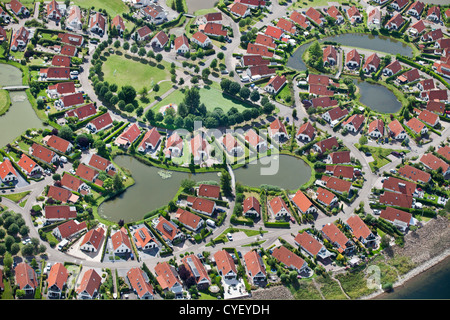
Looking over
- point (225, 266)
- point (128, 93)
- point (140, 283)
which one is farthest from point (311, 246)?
Result: point (128, 93)

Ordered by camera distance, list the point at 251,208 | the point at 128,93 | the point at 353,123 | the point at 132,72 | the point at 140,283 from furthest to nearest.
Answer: the point at 132,72, the point at 128,93, the point at 353,123, the point at 251,208, the point at 140,283

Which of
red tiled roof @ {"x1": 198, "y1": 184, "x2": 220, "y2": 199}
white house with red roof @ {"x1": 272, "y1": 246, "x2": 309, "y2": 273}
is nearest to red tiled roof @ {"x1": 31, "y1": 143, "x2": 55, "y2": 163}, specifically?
red tiled roof @ {"x1": 198, "y1": 184, "x2": 220, "y2": 199}

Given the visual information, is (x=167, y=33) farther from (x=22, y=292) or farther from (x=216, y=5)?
(x=22, y=292)

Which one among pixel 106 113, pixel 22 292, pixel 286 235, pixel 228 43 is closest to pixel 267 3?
pixel 228 43

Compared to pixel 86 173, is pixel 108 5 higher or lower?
higher

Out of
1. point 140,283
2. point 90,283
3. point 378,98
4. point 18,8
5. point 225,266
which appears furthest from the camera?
point 18,8

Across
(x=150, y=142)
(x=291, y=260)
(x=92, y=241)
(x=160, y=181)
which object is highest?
(x=150, y=142)

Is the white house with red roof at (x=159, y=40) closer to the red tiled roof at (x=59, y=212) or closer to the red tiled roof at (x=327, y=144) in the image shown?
the red tiled roof at (x=327, y=144)

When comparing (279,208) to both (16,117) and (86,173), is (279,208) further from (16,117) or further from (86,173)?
(16,117)
